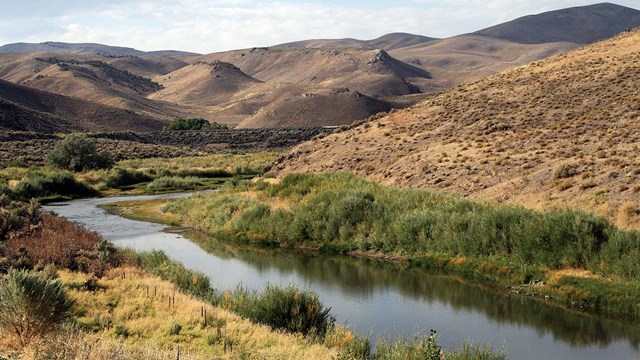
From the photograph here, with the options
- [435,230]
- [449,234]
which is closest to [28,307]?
[449,234]

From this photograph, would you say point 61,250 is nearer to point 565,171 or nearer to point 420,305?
point 420,305

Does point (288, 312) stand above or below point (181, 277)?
above

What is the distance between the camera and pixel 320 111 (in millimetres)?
151750

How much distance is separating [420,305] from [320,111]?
129680 millimetres

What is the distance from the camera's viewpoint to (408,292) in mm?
25500

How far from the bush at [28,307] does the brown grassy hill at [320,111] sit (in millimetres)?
128027

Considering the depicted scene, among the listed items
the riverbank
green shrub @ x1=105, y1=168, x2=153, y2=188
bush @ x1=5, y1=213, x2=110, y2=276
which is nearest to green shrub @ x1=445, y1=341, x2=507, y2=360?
the riverbank

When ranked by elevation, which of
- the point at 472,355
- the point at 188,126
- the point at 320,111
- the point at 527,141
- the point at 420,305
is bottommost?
the point at 420,305

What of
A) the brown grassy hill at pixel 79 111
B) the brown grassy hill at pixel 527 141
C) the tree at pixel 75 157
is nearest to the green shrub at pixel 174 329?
the brown grassy hill at pixel 527 141

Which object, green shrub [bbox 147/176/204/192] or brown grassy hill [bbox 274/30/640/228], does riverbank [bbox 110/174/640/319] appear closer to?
brown grassy hill [bbox 274/30/640/228]

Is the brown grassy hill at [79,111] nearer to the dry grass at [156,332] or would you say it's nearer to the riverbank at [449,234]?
the riverbank at [449,234]

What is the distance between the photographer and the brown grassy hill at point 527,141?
110ft

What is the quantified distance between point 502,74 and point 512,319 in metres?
49.2

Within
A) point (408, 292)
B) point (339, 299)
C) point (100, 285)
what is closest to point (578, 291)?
point (408, 292)
